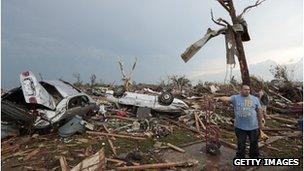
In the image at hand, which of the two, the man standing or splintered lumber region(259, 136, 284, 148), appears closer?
the man standing

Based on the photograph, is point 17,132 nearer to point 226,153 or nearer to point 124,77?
point 226,153

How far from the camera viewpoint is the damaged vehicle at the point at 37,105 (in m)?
11.1

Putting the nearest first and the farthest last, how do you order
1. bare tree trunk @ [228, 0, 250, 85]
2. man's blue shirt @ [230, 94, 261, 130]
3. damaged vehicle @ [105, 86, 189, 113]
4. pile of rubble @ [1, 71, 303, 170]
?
man's blue shirt @ [230, 94, 261, 130], pile of rubble @ [1, 71, 303, 170], bare tree trunk @ [228, 0, 250, 85], damaged vehicle @ [105, 86, 189, 113]

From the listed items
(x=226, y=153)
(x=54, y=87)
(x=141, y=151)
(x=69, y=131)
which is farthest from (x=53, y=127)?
(x=226, y=153)

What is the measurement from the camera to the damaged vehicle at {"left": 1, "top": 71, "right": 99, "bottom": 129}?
1110 centimetres

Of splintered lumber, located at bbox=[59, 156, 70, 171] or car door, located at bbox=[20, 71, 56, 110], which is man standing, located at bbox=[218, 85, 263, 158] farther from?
car door, located at bbox=[20, 71, 56, 110]

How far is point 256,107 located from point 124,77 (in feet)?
44.7

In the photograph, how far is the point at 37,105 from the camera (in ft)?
38.9

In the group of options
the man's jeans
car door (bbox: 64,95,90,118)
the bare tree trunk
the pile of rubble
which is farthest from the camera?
the bare tree trunk

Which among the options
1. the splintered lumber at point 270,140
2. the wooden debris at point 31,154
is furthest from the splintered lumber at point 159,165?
the splintered lumber at point 270,140

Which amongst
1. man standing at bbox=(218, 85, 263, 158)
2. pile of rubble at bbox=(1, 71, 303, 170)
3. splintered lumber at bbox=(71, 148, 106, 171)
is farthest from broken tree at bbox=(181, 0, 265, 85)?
splintered lumber at bbox=(71, 148, 106, 171)

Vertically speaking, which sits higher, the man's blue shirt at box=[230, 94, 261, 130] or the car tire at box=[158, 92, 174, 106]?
the man's blue shirt at box=[230, 94, 261, 130]

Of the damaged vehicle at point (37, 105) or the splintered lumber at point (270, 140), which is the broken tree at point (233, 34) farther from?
the damaged vehicle at point (37, 105)

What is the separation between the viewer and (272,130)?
13906 mm
